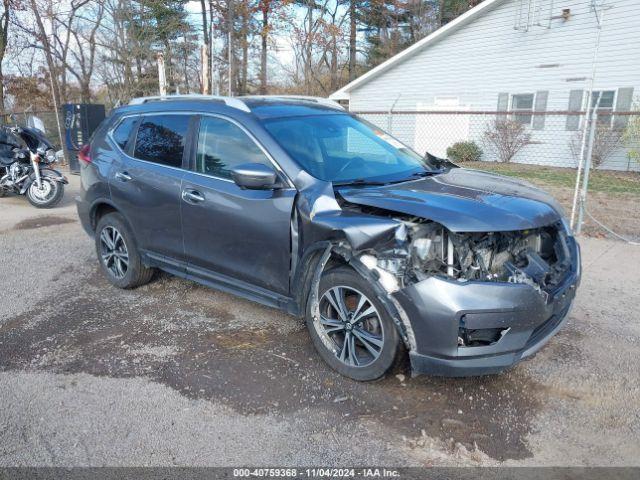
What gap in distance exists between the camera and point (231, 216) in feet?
12.6

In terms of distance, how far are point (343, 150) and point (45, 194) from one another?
7.36 metres

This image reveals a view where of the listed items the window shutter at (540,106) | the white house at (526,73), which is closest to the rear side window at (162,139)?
the white house at (526,73)

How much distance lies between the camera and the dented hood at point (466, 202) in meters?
2.94

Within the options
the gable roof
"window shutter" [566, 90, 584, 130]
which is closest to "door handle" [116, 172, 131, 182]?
"window shutter" [566, 90, 584, 130]

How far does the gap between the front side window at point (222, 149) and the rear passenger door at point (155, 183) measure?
0.65 feet

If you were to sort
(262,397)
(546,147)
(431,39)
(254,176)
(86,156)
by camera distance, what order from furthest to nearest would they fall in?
1. (431,39)
2. (546,147)
3. (86,156)
4. (254,176)
5. (262,397)

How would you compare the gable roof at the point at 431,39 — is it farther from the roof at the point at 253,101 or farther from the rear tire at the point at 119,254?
the rear tire at the point at 119,254

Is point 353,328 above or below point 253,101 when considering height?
below

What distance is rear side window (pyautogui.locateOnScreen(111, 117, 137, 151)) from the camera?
4887 mm

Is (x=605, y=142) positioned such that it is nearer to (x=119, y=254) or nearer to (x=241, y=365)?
(x=119, y=254)

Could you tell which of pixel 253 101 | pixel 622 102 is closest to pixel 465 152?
pixel 622 102

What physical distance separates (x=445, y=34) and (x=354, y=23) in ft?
54.5

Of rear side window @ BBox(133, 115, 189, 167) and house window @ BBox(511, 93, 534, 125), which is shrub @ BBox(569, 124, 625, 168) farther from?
rear side window @ BBox(133, 115, 189, 167)

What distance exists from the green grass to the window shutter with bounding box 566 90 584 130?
1.49m
